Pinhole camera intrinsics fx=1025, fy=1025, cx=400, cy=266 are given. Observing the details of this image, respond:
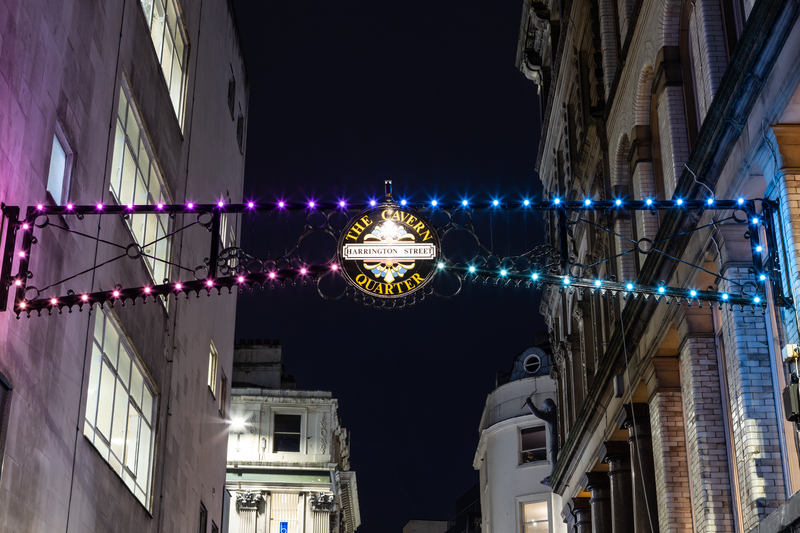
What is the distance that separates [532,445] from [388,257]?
3751cm

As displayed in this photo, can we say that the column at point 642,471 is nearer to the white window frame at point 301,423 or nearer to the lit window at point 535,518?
the lit window at point 535,518

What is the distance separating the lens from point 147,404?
23.7 m

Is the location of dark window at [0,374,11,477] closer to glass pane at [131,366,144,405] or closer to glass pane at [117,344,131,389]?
glass pane at [117,344,131,389]

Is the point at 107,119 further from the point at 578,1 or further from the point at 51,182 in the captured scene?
the point at 578,1

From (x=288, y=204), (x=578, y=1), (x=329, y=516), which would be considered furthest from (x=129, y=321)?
(x=329, y=516)

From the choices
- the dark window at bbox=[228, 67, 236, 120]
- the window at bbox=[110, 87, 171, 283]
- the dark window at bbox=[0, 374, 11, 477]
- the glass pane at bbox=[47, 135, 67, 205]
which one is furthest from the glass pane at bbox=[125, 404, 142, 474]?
the dark window at bbox=[228, 67, 236, 120]

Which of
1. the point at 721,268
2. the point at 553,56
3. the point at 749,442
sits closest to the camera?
the point at 749,442

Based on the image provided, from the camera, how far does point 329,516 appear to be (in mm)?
55812

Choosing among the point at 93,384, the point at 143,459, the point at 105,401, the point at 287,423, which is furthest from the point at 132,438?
the point at 287,423

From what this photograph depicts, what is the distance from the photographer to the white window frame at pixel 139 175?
21047 millimetres

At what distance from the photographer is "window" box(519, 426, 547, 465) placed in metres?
48.9

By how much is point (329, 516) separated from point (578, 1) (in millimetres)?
33200

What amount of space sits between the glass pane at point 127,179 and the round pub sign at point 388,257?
936cm

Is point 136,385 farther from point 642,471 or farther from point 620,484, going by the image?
point 620,484
